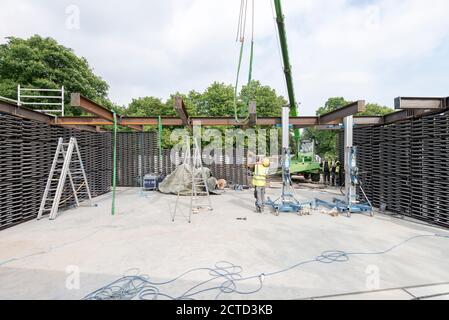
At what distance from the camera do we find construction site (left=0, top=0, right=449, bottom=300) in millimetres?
3836

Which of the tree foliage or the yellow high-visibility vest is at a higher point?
the tree foliage

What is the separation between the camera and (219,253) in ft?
16.8

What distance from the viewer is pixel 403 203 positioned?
873 cm

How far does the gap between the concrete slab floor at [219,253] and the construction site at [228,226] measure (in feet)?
0.10

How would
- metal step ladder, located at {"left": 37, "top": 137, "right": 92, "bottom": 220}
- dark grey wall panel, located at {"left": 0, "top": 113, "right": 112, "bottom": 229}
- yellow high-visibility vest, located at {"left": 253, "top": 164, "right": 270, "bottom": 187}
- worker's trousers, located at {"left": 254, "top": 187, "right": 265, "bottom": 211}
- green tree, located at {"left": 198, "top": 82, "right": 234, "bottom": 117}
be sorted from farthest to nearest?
green tree, located at {"left": 198, "top": 82, "right": 234, "bottom": 117}, worker's trousers, located at {"left": 254, "top": 187, "right": 265, "bottom": 211}, yellow high-visibility vest, located at {"left": 253, "top": 164, "right": 270, "bottom": 187}, metal step ladder, located at {"left": 37, "top": 137, "right": 92, "bottom": 220}, dark grey wall panel, located at {"left": 0, "top": 113, "right": 112, "bottom": 229}

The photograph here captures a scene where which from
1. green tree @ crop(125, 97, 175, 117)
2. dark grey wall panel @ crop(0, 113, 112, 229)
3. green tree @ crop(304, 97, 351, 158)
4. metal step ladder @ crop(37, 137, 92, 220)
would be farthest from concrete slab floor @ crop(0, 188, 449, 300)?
green tree @ crop(304, 97, 351, 158)

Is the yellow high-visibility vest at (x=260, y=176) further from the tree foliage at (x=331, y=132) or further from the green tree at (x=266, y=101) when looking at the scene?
the tree foliage at (x=331, y=132)

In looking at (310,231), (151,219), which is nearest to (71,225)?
(151,219)

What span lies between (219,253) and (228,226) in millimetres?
2044

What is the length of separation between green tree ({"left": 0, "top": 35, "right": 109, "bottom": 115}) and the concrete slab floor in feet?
68.8

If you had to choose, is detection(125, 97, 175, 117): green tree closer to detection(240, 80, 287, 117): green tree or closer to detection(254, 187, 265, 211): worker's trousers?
detection(240, 80, 287, 117): green tree

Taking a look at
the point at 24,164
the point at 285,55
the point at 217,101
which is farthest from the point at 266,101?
the point at 24,164

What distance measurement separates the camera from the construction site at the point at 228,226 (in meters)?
3.84

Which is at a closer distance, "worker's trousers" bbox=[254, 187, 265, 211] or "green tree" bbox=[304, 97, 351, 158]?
"worker's trousers" bbox=[254, 187, 265, 211]
